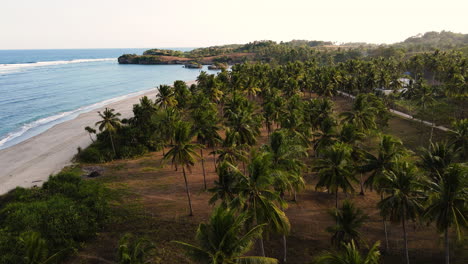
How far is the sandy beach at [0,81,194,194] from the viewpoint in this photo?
47.5 m

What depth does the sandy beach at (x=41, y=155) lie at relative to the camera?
156 ft

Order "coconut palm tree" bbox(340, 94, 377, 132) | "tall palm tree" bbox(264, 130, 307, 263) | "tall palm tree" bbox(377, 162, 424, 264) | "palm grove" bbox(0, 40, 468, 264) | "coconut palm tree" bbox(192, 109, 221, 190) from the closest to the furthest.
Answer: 1. "palm grove" bbox(0, 40, 468, 264)
2. "tall palm tree" bbox(377, 162, 424, 264)
3. "tall palm tree" bbox(264, 130, 307, 263)
4. "coconut palm tree" bbox(192, 109, 221, 190)
5. "coconut palm tree" bbox(340, 94, 377, 132)

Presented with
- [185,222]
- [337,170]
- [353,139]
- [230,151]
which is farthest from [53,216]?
[353,139]

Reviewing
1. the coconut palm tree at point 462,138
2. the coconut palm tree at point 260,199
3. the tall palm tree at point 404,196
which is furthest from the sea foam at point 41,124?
the coconut palm tree at point 462,138

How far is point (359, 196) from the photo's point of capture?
39.2 metres

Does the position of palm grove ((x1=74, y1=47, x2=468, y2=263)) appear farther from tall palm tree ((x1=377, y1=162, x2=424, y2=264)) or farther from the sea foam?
the sea foam

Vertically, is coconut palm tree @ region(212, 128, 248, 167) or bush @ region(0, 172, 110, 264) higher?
coconut palm tree @ region(212, 128, 248, 167)

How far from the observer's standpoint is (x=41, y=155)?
58.0 meters

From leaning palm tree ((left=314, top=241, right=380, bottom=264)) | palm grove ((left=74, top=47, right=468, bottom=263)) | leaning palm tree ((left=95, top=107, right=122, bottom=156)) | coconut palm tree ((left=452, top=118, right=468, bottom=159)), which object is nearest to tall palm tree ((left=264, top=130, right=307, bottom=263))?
palm grove ((left=74, top=47, right=468, bottom=263))

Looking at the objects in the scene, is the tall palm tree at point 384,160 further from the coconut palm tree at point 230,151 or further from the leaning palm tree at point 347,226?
the coconut palm tree at point 230,151

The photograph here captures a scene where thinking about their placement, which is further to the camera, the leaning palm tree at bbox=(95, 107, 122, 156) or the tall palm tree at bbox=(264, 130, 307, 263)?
the leaning palm tree at bbox=(95, 107, 122, 156)

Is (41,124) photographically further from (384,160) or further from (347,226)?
(384,160)

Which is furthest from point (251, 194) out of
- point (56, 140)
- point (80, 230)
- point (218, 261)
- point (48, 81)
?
point (48, 81)

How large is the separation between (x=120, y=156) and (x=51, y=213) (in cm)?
2660
